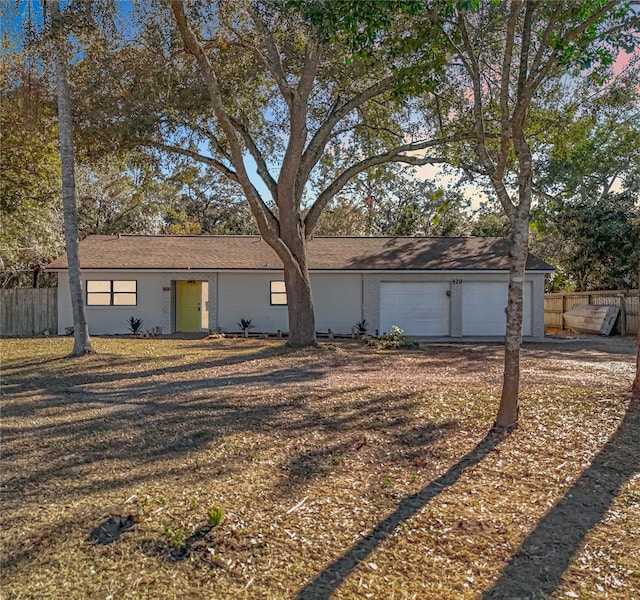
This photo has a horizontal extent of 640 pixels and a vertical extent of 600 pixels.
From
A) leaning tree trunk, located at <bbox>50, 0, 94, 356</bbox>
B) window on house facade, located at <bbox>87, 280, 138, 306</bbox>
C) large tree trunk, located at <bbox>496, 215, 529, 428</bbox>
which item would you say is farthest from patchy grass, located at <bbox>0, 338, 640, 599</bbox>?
window on house facade, located at <bbox>87, 280, 138, 306</bbox>

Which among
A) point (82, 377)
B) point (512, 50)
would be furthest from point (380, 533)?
point (82, 377)

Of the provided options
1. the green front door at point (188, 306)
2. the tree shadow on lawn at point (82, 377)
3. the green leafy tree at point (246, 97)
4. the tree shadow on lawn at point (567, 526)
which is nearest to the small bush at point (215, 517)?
the tree shadow on lawn at point (567, 526)

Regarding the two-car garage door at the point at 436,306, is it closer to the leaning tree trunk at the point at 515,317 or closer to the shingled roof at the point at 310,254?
the shingled roof at the point at 310,254

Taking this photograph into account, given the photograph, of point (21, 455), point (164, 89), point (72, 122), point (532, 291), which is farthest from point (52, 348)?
point (532, 291)

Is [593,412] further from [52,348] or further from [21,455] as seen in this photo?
[52,348]

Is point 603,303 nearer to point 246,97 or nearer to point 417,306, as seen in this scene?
point 417,306

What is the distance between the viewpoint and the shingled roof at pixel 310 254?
61.3 ft

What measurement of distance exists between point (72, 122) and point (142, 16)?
330 cm

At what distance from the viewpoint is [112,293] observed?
739 inches

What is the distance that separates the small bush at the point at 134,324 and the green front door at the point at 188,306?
61.6 inches

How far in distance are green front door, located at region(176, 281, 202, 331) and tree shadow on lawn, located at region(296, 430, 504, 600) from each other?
624 inches

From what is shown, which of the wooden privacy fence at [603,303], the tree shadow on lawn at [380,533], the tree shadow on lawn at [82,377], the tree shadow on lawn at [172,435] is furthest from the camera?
the wooden privacy fence at [603,303]

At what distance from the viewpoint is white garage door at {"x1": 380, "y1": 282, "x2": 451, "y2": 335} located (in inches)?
748

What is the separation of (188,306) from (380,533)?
1724 cm
